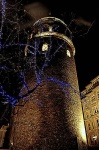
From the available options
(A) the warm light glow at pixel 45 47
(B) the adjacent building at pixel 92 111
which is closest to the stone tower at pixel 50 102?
(A) the warm light glow at pixel 45 47

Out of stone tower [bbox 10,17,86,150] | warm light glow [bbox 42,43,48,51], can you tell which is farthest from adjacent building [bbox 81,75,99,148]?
warm light glow [bbox 42,43,48,51]

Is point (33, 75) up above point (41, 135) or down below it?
above

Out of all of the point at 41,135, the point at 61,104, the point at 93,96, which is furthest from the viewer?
the point at 93,96

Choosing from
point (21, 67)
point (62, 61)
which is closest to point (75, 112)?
point (62, 61)

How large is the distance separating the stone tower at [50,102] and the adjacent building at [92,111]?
10.8 meters

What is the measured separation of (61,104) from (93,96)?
13.9m

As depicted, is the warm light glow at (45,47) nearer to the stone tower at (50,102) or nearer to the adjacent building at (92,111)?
the stone tower at (50,102)

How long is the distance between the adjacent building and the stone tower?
1081 centimetres

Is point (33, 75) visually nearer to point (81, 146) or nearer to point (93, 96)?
point (81, 146)

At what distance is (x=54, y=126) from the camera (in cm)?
1096

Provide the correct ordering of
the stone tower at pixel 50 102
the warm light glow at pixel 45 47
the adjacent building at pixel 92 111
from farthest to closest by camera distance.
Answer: the adjacent building at pixel 92 111 → the warm light glow at pixel 45 47 → the stone tower at pixel 50 102

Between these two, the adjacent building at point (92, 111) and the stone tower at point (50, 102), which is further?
the adjacent building at point (92, 111)

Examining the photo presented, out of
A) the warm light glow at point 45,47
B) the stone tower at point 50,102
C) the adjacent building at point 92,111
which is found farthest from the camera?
the adjacent building at point 92,111

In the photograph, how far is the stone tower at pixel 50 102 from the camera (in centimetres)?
1084
